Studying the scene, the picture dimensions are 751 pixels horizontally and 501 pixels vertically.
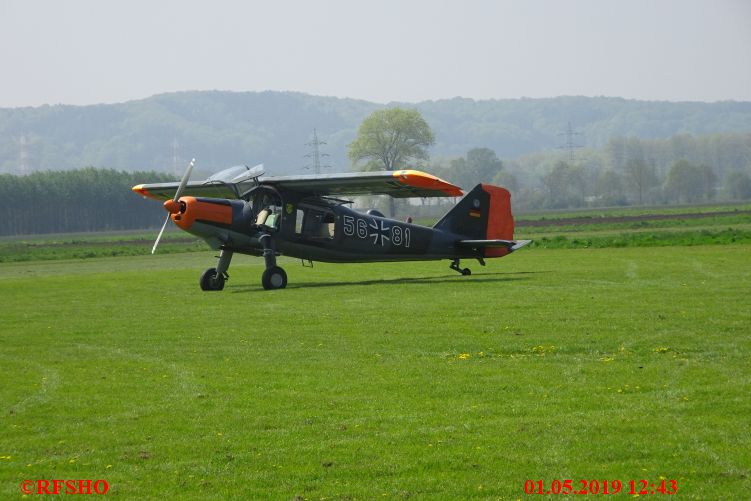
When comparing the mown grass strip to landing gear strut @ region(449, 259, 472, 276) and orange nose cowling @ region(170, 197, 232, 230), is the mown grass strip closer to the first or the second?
landing gear strut @ region(449, 259, 472, 276)

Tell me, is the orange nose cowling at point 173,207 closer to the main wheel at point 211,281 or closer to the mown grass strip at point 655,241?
the main wheel at point 211,281

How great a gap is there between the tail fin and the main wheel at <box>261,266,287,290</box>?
206 inches

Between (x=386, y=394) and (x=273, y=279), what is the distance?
48.9 ft

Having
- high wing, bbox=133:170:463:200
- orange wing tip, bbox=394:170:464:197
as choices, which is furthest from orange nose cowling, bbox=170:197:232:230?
orange wing tip, bbox=394:170:464:197

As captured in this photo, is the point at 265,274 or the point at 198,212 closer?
the point at 198,212

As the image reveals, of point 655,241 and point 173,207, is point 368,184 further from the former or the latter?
point 655,241

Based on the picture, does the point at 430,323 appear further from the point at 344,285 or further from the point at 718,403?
the point at 344,285

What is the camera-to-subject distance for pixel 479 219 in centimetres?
2892

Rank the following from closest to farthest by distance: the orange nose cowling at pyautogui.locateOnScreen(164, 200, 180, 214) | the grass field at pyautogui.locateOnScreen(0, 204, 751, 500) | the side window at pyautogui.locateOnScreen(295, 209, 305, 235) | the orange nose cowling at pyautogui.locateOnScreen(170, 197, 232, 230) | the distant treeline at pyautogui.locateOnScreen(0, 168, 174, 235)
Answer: the grass field at pyautogui.locateOnScreen(0, 204, 751, 500), the orange nose cowling at pyautogui.locateOnScreen(170, 197, 232, 230), the orange nose cowling at pyautogui.locateOnScreen(164, 200, 180, 214), the side window at pyautogui.locateOnScreen(295, 209, 305, 235), the distant treeline at pyautogui.locateOnScreen(0, 168, 174, 235)

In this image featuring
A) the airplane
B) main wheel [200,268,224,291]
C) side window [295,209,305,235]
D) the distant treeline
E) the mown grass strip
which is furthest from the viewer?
the distant treeline

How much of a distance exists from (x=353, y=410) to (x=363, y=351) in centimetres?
385

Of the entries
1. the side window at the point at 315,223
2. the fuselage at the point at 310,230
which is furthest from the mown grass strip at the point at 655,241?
the side window at the point at 315,223

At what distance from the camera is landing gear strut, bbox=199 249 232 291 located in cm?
2552

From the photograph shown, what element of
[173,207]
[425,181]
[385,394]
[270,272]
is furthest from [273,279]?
[385,394]
